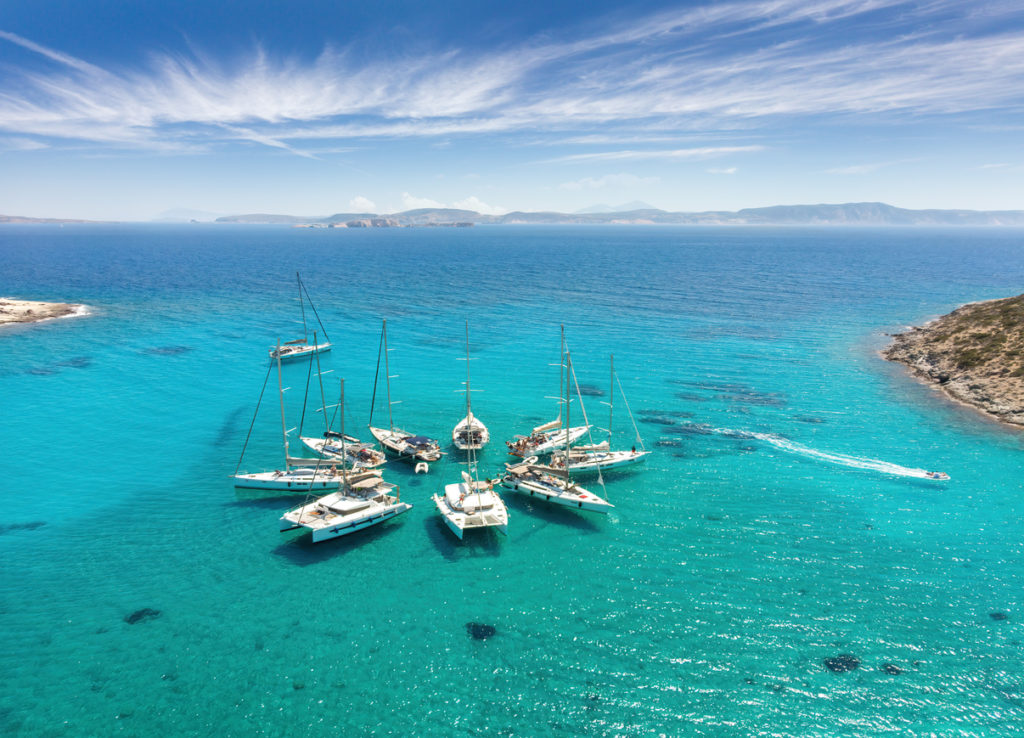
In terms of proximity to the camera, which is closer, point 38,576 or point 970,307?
point 38,576

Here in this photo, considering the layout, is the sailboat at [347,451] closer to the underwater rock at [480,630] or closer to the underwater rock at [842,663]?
the underwater rock at [480,630]

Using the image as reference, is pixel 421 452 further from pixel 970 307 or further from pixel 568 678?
pixel 970 307

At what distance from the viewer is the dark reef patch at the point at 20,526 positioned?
133 feet

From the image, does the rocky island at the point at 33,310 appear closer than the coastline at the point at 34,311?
No

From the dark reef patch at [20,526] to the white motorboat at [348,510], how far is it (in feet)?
62.4

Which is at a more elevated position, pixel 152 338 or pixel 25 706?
pixel 152 338

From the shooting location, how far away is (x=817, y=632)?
3106 centimetres

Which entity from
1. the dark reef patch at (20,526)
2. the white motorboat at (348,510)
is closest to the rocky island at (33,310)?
the dark reef patch at (20,526)

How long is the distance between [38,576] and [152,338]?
69460mm

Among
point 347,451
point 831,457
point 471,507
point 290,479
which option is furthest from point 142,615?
point 831,457

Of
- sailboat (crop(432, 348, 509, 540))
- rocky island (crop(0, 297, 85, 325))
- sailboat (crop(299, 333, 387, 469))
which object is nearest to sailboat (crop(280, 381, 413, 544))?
sailboat (crop(432, 348, 509, 540))

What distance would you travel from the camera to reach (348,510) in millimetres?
41250

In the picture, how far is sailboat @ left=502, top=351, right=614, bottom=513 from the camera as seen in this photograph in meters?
43.2

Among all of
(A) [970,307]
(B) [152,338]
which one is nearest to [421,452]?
(B) [152,338]
